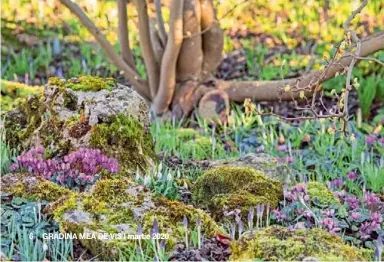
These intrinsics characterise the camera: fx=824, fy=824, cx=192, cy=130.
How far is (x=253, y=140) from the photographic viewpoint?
18.4ft

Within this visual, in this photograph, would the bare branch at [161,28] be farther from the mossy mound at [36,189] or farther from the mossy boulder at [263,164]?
the mossy mound at [36,189]

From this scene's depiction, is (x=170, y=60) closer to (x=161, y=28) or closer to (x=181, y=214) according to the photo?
(x=161, y=28)

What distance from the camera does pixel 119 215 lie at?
333 cm

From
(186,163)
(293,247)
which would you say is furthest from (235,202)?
(186,163)


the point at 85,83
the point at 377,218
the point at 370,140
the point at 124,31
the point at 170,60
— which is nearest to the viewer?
the point at 377,218

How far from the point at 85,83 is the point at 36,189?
802 mm

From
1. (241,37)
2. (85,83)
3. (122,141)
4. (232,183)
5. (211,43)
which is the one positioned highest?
(241,37)

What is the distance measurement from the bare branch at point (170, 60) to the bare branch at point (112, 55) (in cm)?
26

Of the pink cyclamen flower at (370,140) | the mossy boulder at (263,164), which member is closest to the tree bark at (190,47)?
the pink cyclamen flower at (370,140)

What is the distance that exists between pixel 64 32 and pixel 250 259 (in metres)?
6.28

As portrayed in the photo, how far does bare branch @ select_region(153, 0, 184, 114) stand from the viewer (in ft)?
19.0

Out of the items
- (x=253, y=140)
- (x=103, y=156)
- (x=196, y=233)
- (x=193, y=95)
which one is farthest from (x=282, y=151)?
(x=196, y=233)

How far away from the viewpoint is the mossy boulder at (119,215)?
3154mm

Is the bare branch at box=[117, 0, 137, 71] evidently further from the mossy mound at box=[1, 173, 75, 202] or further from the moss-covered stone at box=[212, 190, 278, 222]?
the moss-covered stone at box=[212, 190, 278, 222]
